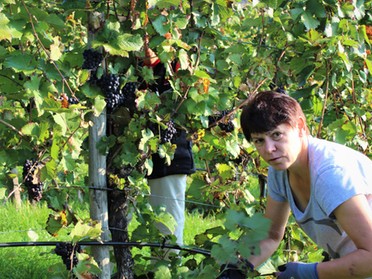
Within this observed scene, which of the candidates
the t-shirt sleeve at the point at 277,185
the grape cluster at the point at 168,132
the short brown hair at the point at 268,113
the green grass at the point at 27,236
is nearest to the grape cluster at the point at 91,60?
the grape cluster at the point at 168,132

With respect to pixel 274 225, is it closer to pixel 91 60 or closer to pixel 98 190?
pixel 98 190

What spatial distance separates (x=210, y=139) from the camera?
2793 millimetres

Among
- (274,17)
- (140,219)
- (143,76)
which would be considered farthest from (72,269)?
(274,17)

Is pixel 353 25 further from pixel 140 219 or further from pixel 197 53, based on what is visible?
pixel 140 219

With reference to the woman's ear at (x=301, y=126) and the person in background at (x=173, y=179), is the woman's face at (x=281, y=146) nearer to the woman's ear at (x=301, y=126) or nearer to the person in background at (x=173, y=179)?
the woman's ear at (x=301, y=126)

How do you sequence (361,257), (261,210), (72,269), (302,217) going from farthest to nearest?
(261,210) → (72,269) → (302,217) → (361,257)

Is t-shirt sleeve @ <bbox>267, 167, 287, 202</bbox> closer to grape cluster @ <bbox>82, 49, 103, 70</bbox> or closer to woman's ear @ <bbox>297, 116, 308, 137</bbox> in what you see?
woman's ear @ <bbox>297, 116, 308, 137</bbox>

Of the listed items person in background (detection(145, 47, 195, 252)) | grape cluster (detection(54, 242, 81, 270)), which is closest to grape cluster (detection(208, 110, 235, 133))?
person in background (detection(145, 47, 195, 252))

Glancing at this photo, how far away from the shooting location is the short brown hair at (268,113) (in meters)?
2.06

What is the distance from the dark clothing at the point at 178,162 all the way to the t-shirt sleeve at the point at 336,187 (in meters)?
1.11

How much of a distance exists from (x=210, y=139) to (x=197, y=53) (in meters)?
0.37

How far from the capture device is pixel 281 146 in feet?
6.66

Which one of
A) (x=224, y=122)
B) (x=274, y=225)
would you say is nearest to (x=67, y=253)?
(x=274, y=225)

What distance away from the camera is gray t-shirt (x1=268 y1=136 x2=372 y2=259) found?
1.94m
